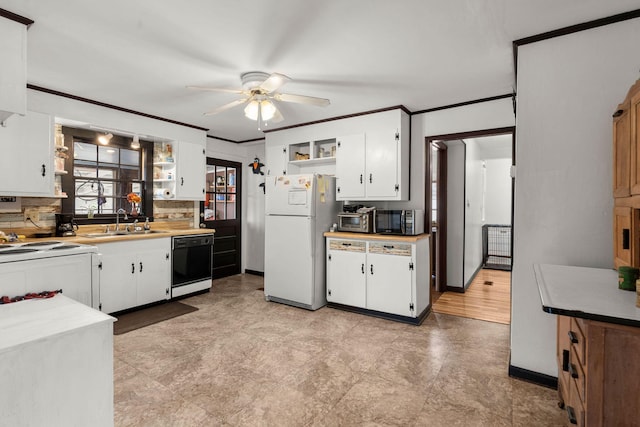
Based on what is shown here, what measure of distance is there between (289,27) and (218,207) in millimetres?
4090

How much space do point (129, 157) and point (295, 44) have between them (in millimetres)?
3334

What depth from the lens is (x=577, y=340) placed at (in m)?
1.45

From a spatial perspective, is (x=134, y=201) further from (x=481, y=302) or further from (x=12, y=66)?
(x=481, y=302)

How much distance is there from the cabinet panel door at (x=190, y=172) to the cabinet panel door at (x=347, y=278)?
92.9 inches

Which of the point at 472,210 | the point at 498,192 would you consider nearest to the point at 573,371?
the point at 472,210

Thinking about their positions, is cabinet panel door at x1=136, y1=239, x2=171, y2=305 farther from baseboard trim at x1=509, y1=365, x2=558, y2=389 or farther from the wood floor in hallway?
baseboard trim at x1=509, y1=365, x2=558, y2=389

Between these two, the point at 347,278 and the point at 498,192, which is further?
the point at 498,192

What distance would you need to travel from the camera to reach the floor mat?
136 inches

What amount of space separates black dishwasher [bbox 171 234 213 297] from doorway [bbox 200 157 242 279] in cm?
74

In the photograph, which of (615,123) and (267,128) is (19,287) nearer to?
(267,128)

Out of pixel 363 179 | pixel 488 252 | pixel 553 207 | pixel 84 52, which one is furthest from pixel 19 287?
pixel 488 252

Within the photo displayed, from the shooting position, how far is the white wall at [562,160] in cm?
211

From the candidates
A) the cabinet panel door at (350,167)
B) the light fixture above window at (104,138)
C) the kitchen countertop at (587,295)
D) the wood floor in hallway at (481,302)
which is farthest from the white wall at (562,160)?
the light fixture above window at (104,138)

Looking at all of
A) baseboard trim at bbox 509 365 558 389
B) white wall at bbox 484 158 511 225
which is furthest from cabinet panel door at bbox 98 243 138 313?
white wall at bbox 484 158 511 225
